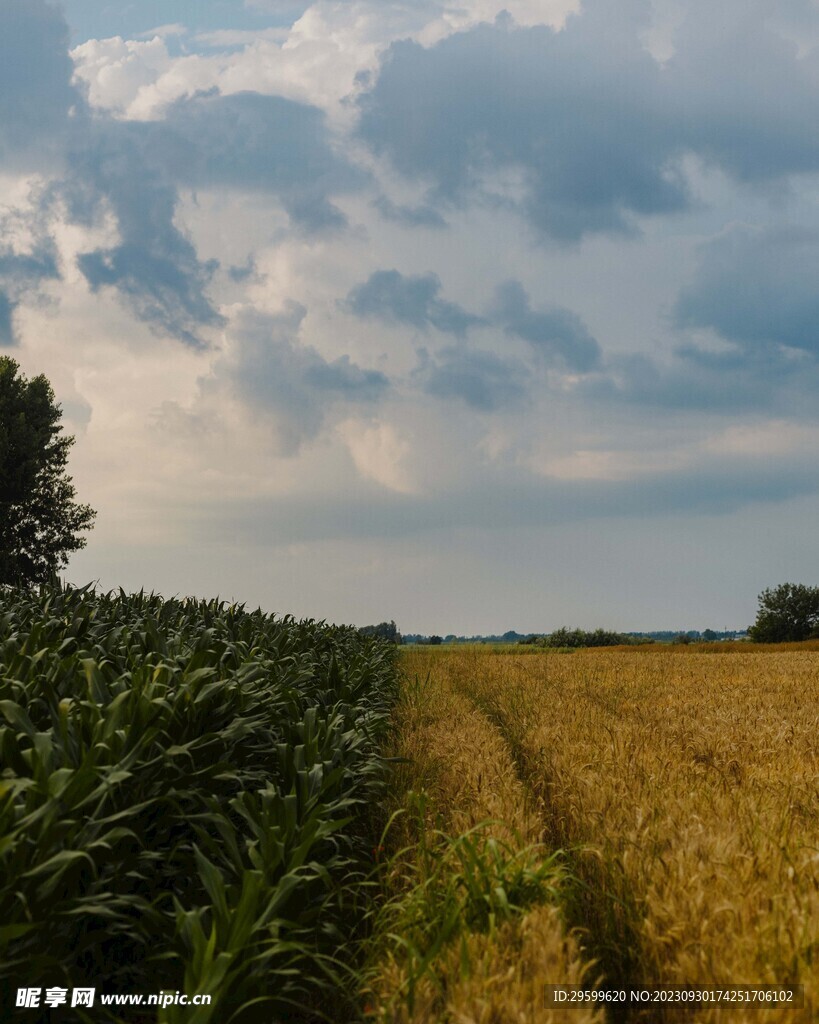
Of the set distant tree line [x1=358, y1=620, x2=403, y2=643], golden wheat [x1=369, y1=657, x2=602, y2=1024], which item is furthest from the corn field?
distant tree line [x1=358, y1=620, x2=403, y2=643]

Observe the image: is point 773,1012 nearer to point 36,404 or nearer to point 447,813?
point 447,813

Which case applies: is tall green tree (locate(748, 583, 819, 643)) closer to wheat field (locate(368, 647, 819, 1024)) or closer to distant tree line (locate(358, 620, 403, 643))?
distant tree line (locate(358, 620, 403, 643))

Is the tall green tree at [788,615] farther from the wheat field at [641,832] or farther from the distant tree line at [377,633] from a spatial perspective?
the wheat field at [641,832]

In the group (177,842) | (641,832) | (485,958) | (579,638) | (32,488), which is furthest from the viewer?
(579,638)

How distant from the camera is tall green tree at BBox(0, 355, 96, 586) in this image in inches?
1476

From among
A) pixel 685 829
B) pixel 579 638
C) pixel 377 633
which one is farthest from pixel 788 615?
pixel 685 829

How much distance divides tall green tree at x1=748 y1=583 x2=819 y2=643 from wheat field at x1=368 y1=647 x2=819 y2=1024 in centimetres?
6215

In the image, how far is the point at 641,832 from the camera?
14.5 ft

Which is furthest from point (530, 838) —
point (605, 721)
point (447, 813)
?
point (605, 721)

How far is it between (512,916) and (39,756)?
7.30ft

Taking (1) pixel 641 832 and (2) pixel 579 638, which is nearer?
(1) pixel 641 832

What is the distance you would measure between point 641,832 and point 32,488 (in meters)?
39.9

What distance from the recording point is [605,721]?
29.0 ft

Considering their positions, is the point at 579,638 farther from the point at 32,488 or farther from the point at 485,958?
the point at 485,958
